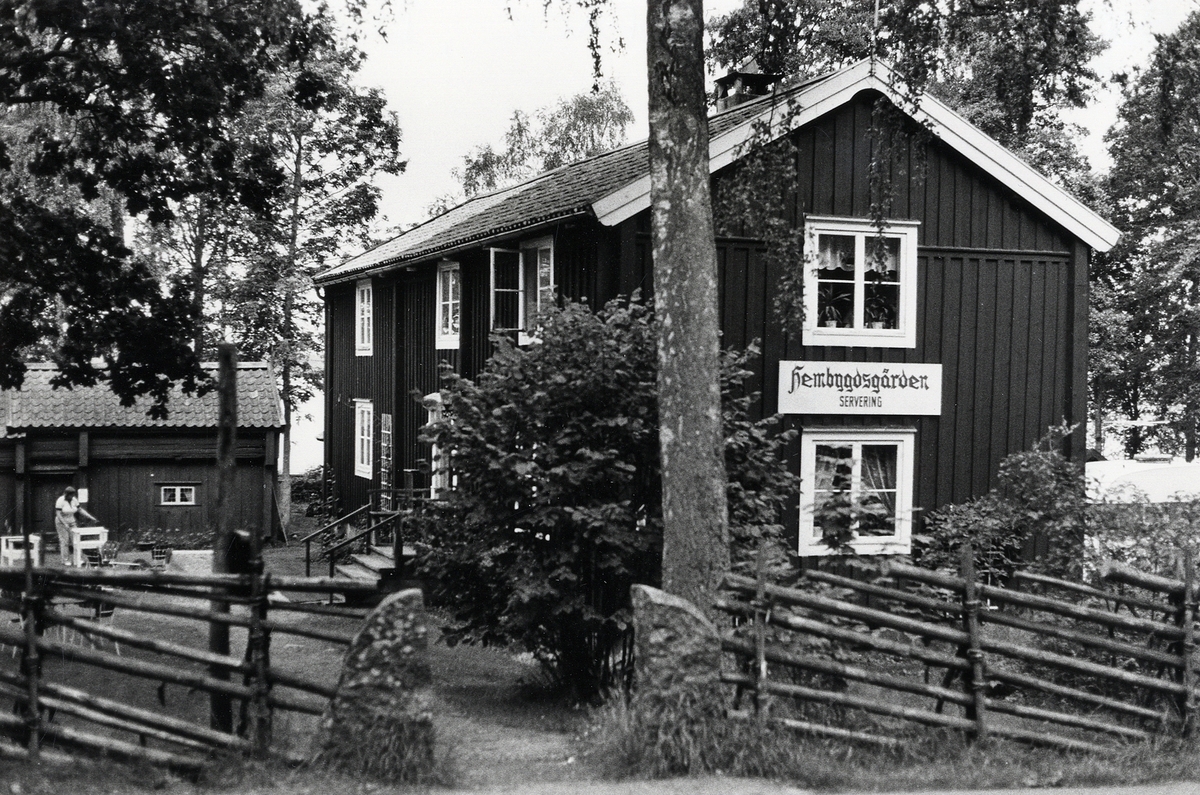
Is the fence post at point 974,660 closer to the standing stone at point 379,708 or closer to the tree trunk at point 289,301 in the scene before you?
the standing stone at point 379,708

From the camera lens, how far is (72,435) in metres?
25.8

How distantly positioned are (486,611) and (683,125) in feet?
16.0

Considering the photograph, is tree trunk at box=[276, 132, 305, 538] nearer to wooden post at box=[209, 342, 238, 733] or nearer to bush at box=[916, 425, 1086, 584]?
bush at box=[916, 425, 1086, 584]

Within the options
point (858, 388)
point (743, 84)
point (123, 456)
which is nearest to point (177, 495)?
point (123, 456)

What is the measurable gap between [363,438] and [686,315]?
18.7 m

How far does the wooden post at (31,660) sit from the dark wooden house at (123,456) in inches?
686

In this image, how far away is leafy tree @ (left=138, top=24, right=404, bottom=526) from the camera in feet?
108

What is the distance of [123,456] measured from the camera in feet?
85.7

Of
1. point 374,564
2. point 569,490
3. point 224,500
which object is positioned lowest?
point 374,564

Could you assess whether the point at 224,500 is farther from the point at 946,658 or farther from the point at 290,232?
the point at 290,232

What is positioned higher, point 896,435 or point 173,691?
point 896,435

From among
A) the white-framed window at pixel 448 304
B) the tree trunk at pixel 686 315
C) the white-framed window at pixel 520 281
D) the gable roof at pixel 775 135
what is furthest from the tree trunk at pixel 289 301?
the tree trunk at pixel 686 315

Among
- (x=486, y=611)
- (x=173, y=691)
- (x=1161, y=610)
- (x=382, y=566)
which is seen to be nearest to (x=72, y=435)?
(x=382, y=566)

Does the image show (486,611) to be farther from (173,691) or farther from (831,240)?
(831,240)
